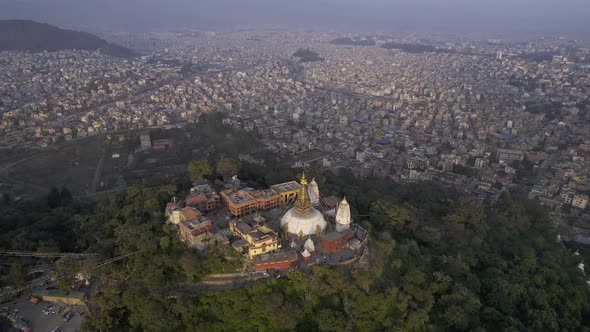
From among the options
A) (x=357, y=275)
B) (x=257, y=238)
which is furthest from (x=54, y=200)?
(x=357, y=275)

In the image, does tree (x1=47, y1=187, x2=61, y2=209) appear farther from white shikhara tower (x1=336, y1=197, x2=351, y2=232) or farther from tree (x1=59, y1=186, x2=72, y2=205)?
white shikhara tower (x1=336, y1=197, x2=351, y2=232)

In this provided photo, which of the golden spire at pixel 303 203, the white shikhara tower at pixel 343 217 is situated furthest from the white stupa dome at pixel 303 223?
the white shikhara tower at pixel 343 217

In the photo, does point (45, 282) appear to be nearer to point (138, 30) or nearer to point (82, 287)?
point (82, 287)

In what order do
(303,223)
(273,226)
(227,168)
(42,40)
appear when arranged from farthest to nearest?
(42,40) → (227,168) → (273,226) → (303,223)

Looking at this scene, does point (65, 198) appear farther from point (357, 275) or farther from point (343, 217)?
point (357, 275)

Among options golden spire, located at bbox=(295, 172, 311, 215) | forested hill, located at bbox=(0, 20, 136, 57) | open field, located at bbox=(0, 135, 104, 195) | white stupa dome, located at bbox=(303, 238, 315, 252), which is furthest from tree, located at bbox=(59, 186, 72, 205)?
forested hill, located at bbox=(0, 20, 136, 57)

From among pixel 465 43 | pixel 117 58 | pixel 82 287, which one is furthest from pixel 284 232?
pixel 465 43

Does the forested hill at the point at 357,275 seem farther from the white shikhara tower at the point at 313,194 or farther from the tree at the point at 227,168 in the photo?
the white shikhara tower at the point at 313,194
